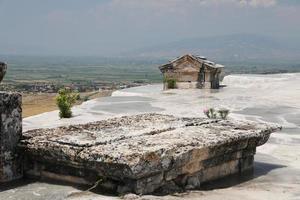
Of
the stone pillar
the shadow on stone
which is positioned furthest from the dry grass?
the stone pillar

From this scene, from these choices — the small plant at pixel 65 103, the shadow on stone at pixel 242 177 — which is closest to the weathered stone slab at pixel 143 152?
the shadow on stone at pixel 242 177

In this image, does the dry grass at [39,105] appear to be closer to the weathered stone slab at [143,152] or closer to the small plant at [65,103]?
the small plant at [65,103]

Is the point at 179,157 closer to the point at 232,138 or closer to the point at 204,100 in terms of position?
the point at 232,138

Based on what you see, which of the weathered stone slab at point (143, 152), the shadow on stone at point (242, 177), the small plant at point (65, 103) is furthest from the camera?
the small plant at point (65, 103)

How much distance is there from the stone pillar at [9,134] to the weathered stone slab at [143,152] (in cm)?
15

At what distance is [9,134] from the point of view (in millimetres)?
6895

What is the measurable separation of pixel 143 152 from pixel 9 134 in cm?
184

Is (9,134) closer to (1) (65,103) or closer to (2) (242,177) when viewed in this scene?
(2) (242,177)

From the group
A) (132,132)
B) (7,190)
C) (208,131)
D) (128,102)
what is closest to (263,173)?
(208,131)

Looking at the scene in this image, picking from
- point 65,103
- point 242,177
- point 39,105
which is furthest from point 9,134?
point 39,105

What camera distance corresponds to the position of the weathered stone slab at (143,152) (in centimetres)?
623

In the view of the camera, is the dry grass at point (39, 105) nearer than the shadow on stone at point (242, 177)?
No

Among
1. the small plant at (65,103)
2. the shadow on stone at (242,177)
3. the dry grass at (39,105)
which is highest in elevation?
the small plant at (65,103)

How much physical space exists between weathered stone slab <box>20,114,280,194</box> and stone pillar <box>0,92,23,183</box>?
0.15 metres
